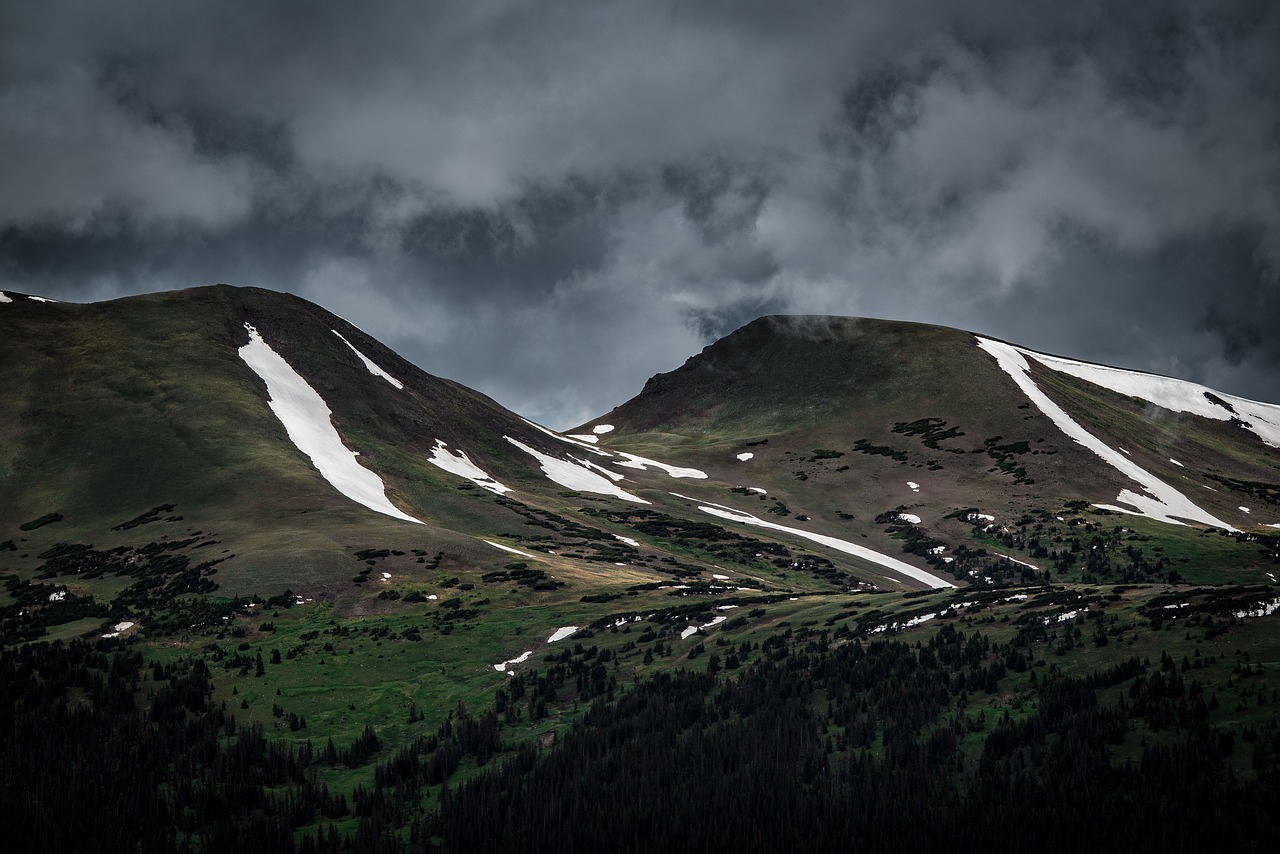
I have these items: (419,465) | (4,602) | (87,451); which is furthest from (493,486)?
(4,602)

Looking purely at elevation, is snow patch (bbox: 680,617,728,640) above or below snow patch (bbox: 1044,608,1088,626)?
below

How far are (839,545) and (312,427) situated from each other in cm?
6518

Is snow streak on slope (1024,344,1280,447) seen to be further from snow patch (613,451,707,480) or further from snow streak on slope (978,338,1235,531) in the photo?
snow patch (613,451,707,480)

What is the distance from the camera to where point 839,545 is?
98750 millimetres

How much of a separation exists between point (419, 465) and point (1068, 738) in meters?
88.0

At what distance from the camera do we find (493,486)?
10419 centimetres

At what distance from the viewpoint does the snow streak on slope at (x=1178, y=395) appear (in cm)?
17725

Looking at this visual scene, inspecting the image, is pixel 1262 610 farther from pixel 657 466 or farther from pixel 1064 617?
pixel 657 466

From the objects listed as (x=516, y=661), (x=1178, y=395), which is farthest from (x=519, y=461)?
(x=1178, y=395)

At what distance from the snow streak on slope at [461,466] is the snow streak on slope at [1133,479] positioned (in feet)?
246

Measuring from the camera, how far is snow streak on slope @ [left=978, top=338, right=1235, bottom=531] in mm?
102188

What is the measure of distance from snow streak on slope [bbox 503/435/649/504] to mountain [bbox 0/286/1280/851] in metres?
1.30

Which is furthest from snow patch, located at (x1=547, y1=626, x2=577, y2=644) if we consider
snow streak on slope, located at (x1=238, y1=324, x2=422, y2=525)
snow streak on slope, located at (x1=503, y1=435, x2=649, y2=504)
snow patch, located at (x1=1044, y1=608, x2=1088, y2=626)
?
snow streak on slope, located at (x1=503, y1=435, x2=649, y2=504)

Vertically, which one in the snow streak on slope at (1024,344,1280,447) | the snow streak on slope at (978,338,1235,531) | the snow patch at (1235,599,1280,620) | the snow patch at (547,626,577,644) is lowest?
the snow patch at (547,626,577,644)
